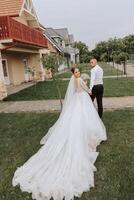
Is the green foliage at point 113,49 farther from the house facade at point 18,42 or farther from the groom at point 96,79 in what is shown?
the house facade at point 18,42

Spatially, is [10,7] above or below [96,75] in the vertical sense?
above

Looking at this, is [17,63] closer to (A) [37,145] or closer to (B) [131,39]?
(A) [37,145]

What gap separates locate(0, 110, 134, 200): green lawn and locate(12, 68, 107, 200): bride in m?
0.17

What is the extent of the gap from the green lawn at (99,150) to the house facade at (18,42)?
238 inches

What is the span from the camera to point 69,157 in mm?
5488

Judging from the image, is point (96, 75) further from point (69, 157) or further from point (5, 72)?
point (5, 72)

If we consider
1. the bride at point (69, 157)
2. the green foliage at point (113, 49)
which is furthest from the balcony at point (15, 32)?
the bride at point (69, 157)

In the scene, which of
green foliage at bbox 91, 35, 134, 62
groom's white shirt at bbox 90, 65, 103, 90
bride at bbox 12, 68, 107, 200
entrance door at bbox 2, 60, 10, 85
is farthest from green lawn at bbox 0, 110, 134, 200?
entrance door at bbox 2, 60, 10, 85

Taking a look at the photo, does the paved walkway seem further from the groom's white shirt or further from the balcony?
the balcony

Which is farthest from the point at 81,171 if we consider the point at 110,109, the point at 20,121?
the point at 110,109

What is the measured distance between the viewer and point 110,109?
10797 mm

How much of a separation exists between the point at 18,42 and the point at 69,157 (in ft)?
41.2

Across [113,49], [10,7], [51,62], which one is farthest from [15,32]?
[113,49]

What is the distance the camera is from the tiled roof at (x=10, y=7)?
1712 cm
